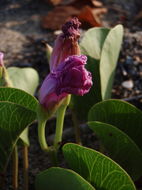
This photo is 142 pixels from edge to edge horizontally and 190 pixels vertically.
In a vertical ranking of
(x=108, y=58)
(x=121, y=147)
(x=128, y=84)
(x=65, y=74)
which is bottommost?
(x=128, y=84)

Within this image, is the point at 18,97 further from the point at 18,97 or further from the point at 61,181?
the point at 61,181

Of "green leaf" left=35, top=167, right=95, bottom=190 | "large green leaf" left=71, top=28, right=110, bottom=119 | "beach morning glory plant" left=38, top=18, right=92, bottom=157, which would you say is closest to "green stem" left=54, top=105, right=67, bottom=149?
"beach morning glory plant" left=38, top=18, right=92, bottom=157

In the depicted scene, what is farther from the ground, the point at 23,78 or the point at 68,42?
the point at 68,42

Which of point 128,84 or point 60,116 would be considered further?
point 128,84

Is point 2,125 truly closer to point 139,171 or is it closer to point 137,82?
point 139,171

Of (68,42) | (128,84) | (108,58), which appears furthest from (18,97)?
(128,84)

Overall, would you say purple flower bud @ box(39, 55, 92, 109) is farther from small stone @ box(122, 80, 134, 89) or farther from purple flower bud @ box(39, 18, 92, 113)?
small stone @ box(122, 80, 134, 89)
